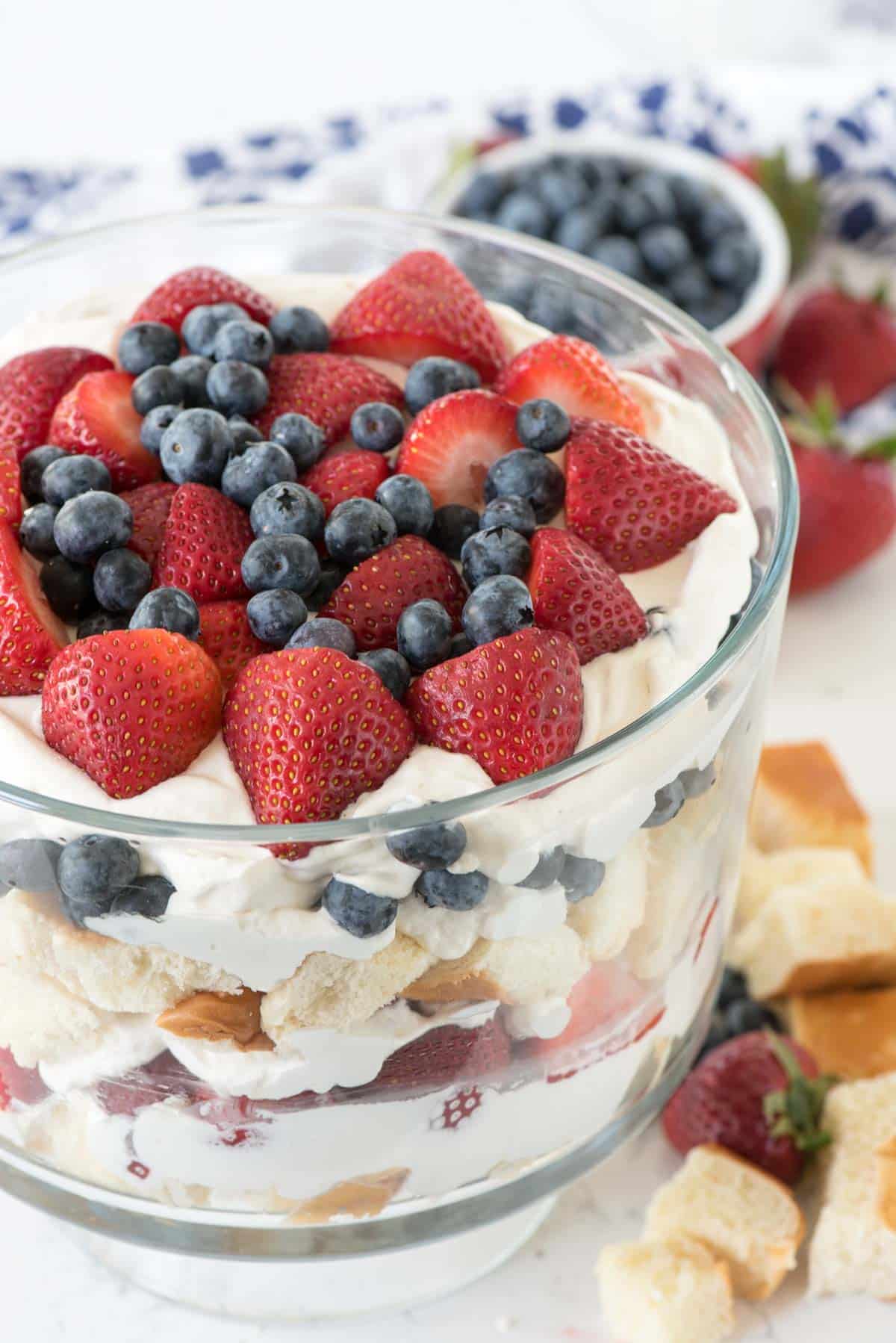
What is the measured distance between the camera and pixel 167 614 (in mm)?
944

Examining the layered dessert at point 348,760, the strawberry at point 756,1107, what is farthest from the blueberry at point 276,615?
the strawberry at point 756,1107

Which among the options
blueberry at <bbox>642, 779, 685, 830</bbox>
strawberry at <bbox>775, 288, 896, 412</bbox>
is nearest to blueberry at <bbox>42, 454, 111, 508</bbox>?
blueberry at <bbox>642, 779, 685, 830</bbox>

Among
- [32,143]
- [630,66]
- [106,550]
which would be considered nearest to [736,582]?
[106,550]

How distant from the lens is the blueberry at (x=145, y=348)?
1162 mm

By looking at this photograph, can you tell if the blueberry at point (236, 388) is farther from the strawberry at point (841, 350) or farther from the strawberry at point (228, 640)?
the strawberry at point (841, 350)

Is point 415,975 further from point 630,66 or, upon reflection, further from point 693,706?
point 630,66

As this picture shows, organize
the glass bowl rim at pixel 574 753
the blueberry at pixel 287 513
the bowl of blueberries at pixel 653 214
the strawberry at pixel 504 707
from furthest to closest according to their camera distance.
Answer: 1. the bowl of blueberries at pixel 653 214
2. the blueberry at pixel 287 513
3. the strawberry at pixel 504 707
4. the glass bowl rim at pixel 574 753

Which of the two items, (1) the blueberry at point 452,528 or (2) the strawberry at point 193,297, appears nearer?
(1) the blueberry at point 452,528

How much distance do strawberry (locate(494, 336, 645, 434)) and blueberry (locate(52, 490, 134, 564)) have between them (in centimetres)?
31

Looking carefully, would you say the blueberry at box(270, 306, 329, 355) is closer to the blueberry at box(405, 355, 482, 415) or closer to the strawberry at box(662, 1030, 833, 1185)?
the blueberry at box(405, 355, 482, 415)

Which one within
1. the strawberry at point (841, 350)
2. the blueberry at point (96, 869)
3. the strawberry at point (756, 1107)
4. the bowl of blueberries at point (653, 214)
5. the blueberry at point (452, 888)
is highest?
the blueberry at point (96, 869)

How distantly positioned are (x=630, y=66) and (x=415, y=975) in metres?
2.41

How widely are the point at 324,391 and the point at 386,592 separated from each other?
220mm

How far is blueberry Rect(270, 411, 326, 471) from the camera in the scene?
108cm
